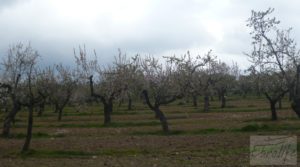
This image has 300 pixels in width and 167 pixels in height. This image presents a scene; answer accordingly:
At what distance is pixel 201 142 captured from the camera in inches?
1152

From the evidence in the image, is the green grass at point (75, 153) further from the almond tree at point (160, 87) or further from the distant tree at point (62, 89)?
the distant tree at point (62, 89)

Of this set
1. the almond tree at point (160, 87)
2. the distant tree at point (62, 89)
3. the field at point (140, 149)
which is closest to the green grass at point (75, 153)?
the field at point (140, 149)

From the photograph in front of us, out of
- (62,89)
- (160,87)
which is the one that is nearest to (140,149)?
(160,87)

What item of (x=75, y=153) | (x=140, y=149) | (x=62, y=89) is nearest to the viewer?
(x=75, y=153)

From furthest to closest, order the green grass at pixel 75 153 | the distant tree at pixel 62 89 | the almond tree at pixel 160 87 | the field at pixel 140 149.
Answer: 1. the distant tree at pixel 62 89
2. the almond tree at pixel 160 87
3. the green grass at pixel 75 153
4. the field at pixel 140 149

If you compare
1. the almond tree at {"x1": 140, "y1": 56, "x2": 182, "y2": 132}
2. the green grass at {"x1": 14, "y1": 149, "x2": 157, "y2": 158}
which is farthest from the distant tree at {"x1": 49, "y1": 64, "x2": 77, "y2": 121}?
the green grass at {"x1": 14, "y1": 149, "x2": 157, "y2": 158}

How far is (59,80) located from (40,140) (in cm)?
4132

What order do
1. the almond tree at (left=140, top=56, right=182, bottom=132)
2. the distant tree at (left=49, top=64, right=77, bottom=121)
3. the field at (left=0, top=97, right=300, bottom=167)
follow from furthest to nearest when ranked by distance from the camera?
1. the distant tree at (left=49, top=64, right=77, bottom=121)
2. the almond tree at (left=140, top=56, right=182, bottom=132)
3. the field at (left=0, top=97, right=300, bottom=167)

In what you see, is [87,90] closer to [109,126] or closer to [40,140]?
[109,126]

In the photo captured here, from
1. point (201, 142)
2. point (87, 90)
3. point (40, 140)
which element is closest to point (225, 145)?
point (201, 142)

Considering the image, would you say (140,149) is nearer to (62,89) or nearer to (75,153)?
(75,153)

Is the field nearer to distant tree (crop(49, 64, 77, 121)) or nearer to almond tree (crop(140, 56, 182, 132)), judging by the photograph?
almond tree (crop(140, 56, 182, 132))

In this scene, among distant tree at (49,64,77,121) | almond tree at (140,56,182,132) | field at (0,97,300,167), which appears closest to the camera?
field at (0,97,300,167)

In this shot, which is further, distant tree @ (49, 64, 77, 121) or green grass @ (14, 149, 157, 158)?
distant tree @ (49, 64, 77, 121)
